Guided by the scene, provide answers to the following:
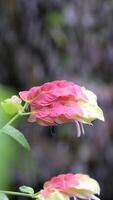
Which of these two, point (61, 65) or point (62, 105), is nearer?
point (62, 105)

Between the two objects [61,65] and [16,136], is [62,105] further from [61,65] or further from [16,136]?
[61,65]

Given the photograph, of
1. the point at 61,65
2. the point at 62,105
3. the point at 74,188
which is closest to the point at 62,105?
the point at 62,105

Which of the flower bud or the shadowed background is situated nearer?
the flower bud

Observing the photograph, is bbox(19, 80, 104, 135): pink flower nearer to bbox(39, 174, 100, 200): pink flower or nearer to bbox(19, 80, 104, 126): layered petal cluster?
bbox(19, 80, 104, 126): layered petal cluster

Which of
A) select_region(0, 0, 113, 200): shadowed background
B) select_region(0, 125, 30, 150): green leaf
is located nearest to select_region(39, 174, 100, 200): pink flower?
select_region(0, 125, 30, 150): green leaf

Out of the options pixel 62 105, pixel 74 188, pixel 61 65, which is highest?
pixel 61 65

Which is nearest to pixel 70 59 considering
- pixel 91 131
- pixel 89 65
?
pixel 89 65
